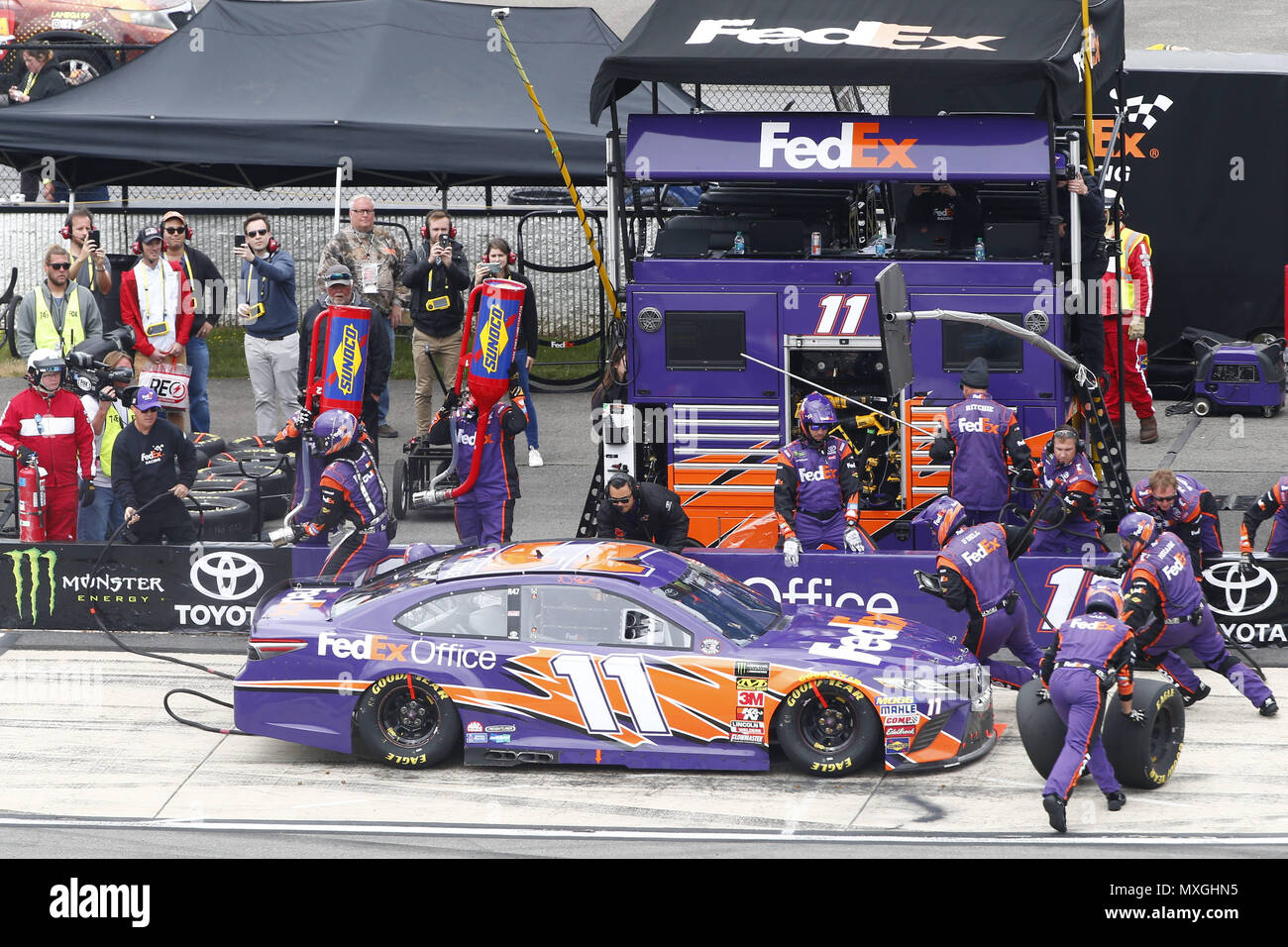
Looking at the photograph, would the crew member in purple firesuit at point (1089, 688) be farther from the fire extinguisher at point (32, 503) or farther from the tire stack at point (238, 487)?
the fire extinguisher at point (32, 503)

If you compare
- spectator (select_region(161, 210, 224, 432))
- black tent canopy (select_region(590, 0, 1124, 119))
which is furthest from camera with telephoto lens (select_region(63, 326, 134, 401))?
black tent canopy (select_region(590, 0, 1124, 119))

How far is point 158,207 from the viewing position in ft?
71.3

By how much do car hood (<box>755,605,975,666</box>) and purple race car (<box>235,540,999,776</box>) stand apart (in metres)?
0.02

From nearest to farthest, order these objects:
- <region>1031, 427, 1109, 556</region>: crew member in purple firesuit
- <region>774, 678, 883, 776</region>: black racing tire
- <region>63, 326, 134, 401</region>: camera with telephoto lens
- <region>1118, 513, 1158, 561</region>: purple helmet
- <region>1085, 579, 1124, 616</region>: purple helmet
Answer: <region>1085, 579, 1124, 616</region>: purple helmet < <region>774, 678, 883, 776</region>: black racing tire < <region>1118, 513, 1158, 561</region>: purple helmet < <region>1031, 427, 1109, 556</region>: crew member in purple firesuit < <region>63, 326, 134, 401</region>: camera with telephoto lens

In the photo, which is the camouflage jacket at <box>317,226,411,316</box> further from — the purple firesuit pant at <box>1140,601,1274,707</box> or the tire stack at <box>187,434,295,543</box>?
the purple firesuit pant at <box>1140,601,1274,707</box>

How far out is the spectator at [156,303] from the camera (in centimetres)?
1612

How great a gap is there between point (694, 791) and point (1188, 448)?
8953 mm

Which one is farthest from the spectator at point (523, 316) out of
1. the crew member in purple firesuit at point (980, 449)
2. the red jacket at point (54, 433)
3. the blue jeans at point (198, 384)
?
the crew member in purple firesuit at point (980, 449)

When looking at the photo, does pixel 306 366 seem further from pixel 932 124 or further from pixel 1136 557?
pixel 1136 557

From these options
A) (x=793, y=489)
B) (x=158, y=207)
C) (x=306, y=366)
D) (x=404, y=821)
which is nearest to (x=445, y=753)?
(x=404, y=821)

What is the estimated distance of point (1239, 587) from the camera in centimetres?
1313

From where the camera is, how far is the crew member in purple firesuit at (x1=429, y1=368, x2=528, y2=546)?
1422cm

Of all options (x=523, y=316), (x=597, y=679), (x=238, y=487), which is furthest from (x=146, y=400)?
(x=597, y=679)

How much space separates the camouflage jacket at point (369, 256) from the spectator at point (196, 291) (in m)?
0.95
